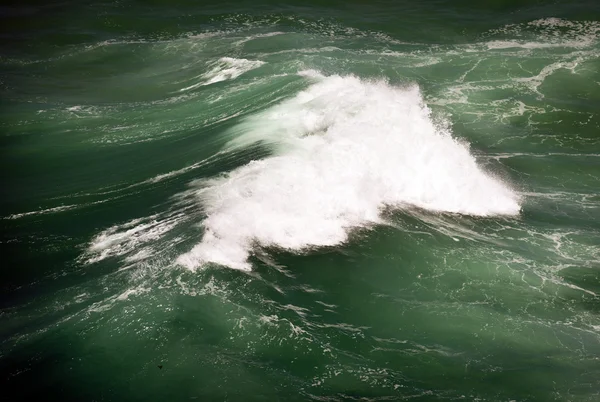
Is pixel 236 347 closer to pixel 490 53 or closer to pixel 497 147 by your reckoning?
pixel 497 147

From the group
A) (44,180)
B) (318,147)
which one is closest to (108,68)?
(44,180)

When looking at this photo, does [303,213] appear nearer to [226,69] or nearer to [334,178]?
[334,178]

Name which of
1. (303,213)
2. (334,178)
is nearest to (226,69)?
(334,178)

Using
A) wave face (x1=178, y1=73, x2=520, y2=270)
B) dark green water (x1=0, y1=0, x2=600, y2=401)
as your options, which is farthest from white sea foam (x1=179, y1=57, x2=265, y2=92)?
wave face (x1=178, y1=73, x2=520, y2=270)

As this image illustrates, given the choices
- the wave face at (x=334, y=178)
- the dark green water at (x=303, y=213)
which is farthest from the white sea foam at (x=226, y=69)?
the wave face at (x=334, y=178)

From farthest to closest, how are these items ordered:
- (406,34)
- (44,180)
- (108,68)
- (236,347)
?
(406,34) < (108,68) < (44,180) < (236,347)

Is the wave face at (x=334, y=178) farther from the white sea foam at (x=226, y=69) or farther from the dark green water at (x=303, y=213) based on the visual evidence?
the white sea foam at (x=226, y=69)
